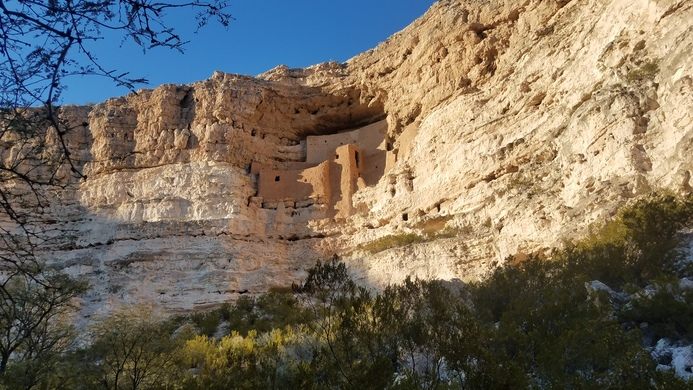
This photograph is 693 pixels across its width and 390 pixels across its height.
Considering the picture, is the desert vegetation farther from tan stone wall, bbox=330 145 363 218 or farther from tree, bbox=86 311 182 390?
tan stone wall, bbox=330 145 363 218

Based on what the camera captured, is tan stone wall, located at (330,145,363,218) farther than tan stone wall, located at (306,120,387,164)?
No

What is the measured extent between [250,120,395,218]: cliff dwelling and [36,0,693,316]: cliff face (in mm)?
84

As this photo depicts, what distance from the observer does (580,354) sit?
605cm

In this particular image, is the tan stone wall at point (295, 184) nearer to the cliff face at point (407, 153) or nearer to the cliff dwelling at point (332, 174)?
the cliff dwelling at point (332, 174)

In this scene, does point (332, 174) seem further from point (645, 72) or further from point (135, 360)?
point (135, 360)

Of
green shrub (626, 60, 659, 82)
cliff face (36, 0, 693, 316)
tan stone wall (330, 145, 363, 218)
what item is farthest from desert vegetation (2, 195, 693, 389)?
tan stone wall (330, 145, 363, 218)

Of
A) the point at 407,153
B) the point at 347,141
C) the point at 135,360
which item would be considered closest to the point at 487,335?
the point at 135,360

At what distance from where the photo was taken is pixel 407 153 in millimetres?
20141

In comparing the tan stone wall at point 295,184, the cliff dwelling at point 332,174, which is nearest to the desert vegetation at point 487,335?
the cliff dwelling at point 332,174

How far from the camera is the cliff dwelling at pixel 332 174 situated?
21047 mm

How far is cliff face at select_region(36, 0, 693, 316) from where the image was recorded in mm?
12414

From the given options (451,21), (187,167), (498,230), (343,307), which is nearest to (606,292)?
(343,307)

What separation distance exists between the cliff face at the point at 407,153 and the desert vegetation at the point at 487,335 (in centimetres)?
168

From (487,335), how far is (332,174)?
15386mm
